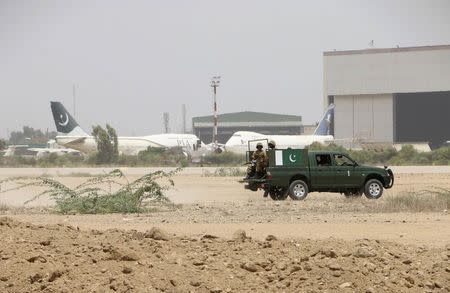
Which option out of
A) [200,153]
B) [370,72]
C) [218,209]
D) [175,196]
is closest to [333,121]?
[370,72]

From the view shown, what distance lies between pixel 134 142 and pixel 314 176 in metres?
84.2

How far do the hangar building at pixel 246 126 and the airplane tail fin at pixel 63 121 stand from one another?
59923 millimetres

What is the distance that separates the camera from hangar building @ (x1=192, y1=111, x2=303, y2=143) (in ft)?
564

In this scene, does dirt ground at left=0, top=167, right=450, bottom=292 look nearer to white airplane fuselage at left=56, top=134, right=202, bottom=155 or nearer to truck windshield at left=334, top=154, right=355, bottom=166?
truck windshield at left=334, top=154, right=355, bottom=166

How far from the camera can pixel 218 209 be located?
2614cm

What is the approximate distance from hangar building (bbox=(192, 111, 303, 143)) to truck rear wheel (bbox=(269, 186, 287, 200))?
140262 mm

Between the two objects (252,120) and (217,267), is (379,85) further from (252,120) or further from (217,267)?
(217,267)

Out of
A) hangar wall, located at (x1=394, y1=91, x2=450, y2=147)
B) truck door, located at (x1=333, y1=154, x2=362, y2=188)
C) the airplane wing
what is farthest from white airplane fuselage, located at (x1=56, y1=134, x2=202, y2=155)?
truck door, located at (x1=333, y1=154, x2=362, y2=188)

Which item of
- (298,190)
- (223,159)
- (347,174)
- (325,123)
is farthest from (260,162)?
(325,123)

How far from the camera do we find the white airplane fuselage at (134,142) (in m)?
108

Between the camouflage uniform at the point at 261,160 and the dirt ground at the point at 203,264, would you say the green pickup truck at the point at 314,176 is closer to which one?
the camouflage uniform at the point at 261,160

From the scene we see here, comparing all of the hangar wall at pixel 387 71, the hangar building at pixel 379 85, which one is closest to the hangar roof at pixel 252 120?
the hangar building at pixel 379 85

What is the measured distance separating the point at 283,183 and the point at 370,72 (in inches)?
3444

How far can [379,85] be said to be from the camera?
4515 inches
